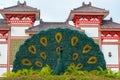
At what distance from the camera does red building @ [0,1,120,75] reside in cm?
2847

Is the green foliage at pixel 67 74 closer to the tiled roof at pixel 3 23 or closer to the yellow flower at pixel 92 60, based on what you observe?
the yellow flower at pixel 92 60

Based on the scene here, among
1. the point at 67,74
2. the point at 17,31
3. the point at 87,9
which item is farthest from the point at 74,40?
the point at 87,9

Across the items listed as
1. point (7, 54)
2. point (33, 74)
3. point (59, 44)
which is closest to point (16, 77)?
point (33, 74)

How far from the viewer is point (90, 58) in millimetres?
16938

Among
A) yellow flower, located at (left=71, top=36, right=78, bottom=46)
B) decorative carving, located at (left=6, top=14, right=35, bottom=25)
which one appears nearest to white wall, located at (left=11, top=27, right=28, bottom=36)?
decorative carving, located at (left=6, top=14, right=35, bottom=25)

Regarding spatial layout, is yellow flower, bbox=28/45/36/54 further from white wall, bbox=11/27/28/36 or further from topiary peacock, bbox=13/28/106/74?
white wall, bbox=11/27/28/36

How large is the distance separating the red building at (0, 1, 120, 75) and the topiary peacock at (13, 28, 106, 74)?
1117cm

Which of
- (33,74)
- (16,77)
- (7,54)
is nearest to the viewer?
(16,77)

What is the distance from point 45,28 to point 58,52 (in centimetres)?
1212

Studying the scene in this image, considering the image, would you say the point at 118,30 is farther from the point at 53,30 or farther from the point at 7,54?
the point at 53,30

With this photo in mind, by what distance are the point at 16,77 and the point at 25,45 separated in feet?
7.19

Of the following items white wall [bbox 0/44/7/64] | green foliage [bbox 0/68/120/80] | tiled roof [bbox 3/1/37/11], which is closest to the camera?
green foliage [bbox 0/68/120/80]

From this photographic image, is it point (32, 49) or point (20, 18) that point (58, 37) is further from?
point (20, 18)

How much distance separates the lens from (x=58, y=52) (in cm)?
1688
